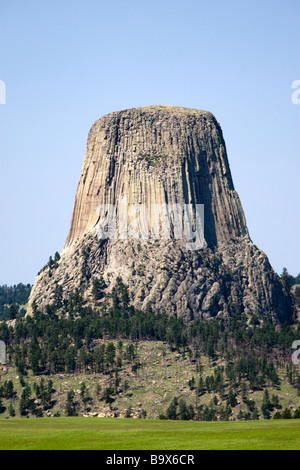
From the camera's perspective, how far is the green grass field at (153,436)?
65.7 meters

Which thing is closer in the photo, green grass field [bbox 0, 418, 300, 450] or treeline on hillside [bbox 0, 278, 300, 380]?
green grass field [bbox 0, 418, 300, 450]

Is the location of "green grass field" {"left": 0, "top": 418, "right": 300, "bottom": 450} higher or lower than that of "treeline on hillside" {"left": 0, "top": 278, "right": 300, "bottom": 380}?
lower

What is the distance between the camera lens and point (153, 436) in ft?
235

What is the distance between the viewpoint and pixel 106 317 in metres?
192

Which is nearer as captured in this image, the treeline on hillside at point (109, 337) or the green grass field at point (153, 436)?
the green grass field at point (153, 436)

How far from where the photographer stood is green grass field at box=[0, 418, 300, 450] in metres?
65.7

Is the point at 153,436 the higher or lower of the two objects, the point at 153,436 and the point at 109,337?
the lower

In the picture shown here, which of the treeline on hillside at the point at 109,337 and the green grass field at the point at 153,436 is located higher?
the treeline on hillside at the point at 109,337

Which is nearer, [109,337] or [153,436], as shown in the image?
[153,436]
